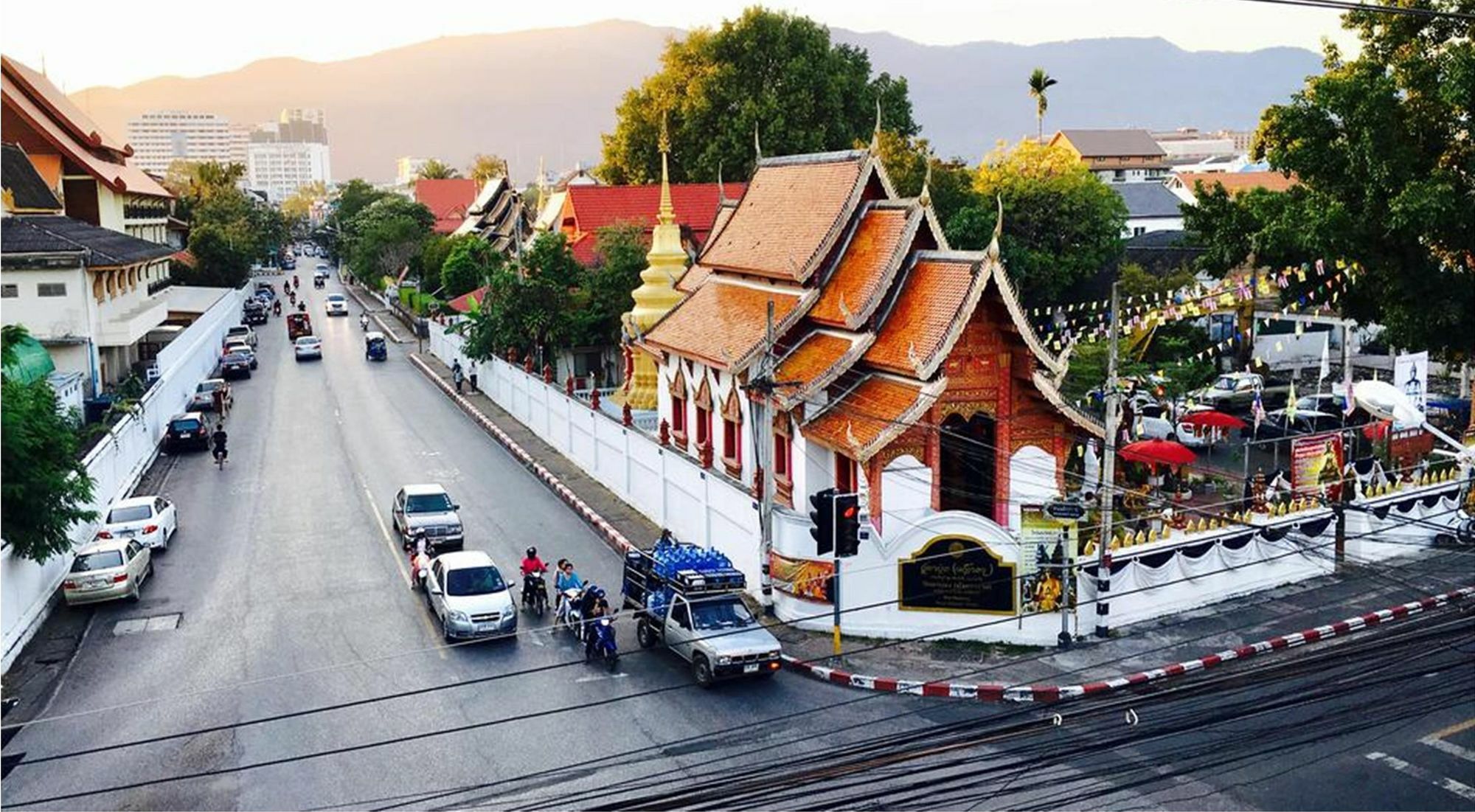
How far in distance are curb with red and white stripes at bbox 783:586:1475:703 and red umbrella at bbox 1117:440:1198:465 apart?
7103 mm

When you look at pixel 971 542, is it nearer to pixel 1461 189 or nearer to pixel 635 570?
pixel 635 570

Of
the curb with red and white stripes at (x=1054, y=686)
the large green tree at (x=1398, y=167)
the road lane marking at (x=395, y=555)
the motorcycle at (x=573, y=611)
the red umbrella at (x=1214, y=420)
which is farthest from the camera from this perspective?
the red umbrella at (x=1214, y=420)

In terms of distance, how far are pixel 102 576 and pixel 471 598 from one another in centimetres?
775

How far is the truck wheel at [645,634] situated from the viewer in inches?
888

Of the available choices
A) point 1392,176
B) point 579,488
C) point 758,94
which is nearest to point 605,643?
point 579,488

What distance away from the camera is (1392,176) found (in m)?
31.1

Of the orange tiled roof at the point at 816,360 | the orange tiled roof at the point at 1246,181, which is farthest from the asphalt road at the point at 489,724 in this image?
the orange tiled roof at the point at 1246,181

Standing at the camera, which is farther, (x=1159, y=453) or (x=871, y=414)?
(x=1159, y=453)

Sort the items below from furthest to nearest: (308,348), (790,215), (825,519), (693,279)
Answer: (308,348) → (693,279) → (790,215) → (825,519)

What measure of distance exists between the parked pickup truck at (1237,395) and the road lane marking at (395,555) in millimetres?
24926

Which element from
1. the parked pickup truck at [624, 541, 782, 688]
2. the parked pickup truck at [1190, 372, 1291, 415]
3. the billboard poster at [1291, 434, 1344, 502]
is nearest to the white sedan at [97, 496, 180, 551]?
the parked pickup truck at [624, 541, 782, 688]

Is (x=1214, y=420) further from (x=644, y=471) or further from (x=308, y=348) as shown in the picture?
(x=308, y=348)

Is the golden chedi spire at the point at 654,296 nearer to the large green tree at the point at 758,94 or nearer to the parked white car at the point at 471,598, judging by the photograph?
the parked white car at the point at 471,598

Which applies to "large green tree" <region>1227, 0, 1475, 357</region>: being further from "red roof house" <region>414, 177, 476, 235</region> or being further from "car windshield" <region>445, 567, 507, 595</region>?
"red roof house" <region>414, 177, 476, 235</region>
